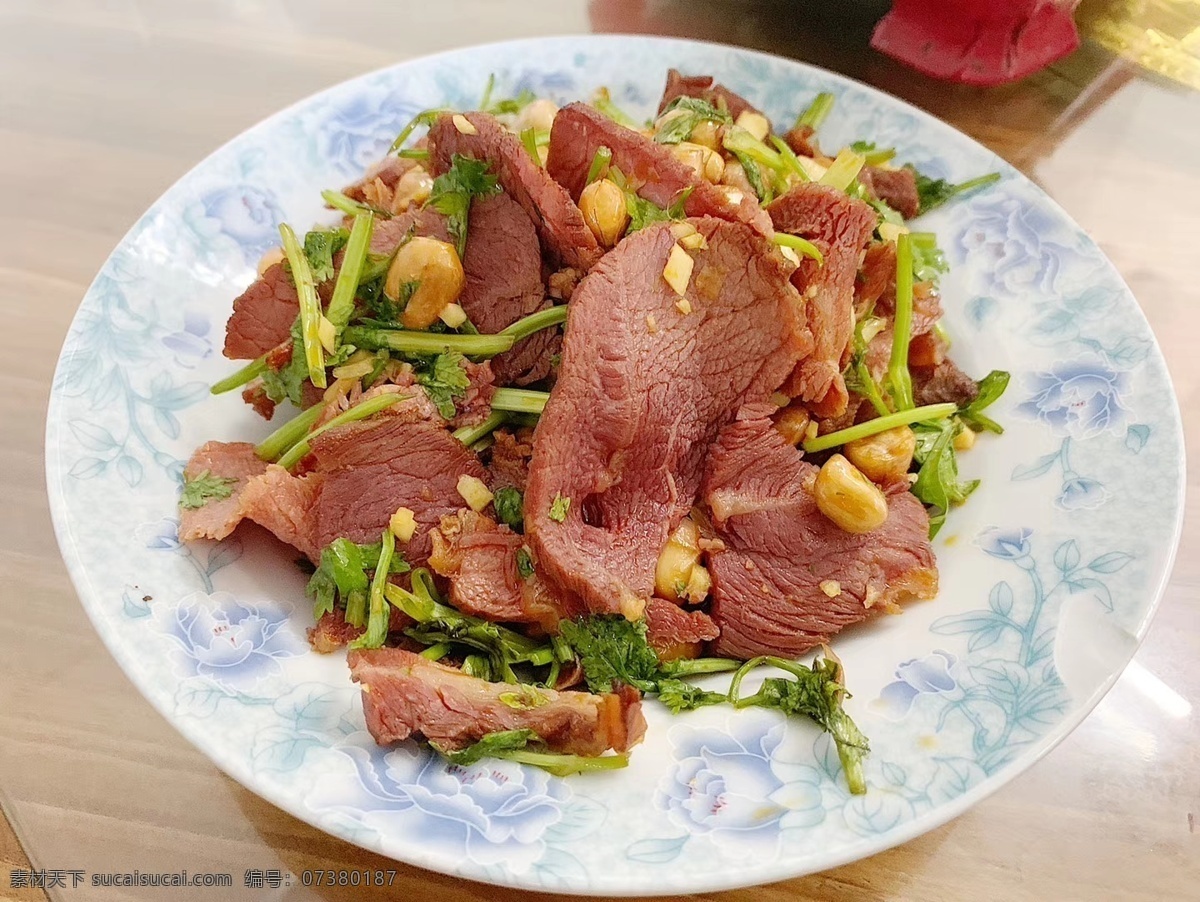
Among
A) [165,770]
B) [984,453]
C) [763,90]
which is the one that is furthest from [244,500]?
[763,90]

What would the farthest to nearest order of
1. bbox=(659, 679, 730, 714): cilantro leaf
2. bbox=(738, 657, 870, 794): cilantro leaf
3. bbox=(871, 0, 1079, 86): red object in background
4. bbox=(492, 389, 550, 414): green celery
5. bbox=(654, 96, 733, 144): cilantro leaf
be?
bbox=(871, 0, 1079, 86): red object in background < bbox=(654, 96, 733, 144): cilantro leaf < bbox=(492, 389, 550, 414): green celery < bbox=(659, 679, 730, 714): cilantro leaf < bbox=(738, 657, 870, 794): cilantro leaf

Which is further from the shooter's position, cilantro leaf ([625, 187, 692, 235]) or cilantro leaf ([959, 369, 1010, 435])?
cilantro leaf ([959, 369, 1010, 435])

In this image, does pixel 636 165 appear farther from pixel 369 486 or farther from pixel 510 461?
pixel 369 486

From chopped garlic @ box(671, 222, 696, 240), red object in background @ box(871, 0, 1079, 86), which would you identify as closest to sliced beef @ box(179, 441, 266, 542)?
chopped garlic @ box(671, 222, 696, 240)

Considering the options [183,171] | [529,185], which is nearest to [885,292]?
[529,185]

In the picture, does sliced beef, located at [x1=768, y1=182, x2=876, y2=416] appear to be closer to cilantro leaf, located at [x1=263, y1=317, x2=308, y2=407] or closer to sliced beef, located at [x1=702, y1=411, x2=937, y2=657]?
sliced beef, located at [x1=702, y1=411, x2=937, y2=657]

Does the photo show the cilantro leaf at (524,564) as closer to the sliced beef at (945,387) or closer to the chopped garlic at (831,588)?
the chopped garlic at (831,588)
